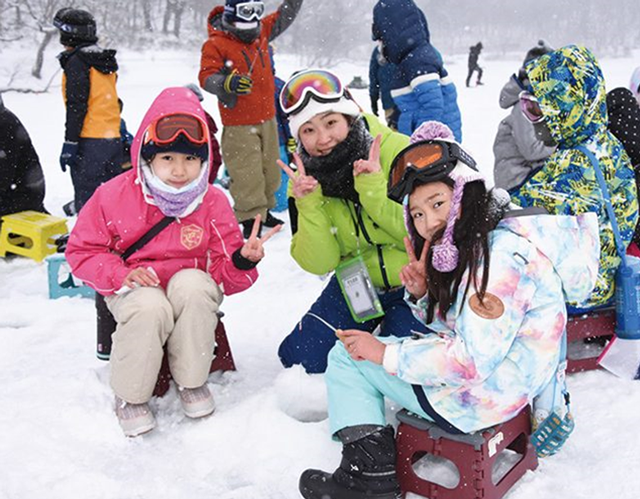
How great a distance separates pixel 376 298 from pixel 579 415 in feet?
2.99

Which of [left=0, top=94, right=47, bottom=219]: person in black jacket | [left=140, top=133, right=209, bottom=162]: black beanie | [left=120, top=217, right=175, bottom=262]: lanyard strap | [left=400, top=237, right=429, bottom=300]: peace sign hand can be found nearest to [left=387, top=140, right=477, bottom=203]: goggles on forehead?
[left=400, top=237, right=429, bottom=300]: peace sign hand

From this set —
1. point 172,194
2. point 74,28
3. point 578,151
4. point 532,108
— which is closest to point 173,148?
point 172,194

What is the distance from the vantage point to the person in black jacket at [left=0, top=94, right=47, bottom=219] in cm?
475

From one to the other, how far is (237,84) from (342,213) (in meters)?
2.24

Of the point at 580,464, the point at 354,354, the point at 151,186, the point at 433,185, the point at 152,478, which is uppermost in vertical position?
the point at 433,185

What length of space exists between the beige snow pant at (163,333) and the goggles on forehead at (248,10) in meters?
2.74

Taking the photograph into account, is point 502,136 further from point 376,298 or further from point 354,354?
point 354,354

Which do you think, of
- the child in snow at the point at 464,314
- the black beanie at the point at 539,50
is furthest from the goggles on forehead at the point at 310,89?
the black beanie at the point at 539,50

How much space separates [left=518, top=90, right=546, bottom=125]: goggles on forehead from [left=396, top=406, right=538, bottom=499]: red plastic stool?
1251 mm

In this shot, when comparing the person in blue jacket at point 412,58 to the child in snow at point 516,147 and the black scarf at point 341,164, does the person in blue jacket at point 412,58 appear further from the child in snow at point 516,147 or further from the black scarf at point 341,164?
the black scarf at point 341,164

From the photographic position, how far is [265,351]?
129 inches

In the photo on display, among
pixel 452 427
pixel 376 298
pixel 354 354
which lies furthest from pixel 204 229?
pixel 452 427

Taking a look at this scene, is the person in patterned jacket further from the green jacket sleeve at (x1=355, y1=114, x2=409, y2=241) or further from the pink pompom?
the pink pompom

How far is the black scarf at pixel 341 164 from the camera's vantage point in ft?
8.73
